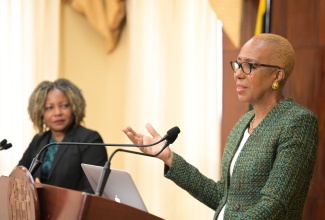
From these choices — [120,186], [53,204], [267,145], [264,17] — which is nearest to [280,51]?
[267,145]

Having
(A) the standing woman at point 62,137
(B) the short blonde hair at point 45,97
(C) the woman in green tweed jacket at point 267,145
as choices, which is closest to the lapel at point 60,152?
(A) the standing woman at point 62,137

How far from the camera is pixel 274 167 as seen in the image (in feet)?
7.96

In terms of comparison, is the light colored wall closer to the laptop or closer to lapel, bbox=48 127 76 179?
lapel, bbox=48 127 76 179

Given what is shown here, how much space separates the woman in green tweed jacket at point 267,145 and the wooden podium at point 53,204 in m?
0.39

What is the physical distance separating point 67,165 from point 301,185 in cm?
190

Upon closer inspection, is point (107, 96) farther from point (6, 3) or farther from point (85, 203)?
point (85, 203)

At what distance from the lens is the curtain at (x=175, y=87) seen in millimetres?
4820

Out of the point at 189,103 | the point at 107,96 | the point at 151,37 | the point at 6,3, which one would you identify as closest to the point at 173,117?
the point at 189,103

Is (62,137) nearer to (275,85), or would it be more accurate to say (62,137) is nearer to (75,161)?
(75,161)

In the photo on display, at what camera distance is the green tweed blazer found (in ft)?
7.82

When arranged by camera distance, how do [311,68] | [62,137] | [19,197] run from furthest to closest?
[62,137] < [311,68] < [19,197]

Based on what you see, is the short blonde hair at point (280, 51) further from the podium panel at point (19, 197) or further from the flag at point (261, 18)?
the flag at point (261, 18)

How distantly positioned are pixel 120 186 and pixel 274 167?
674mm

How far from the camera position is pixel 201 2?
15.9ft
